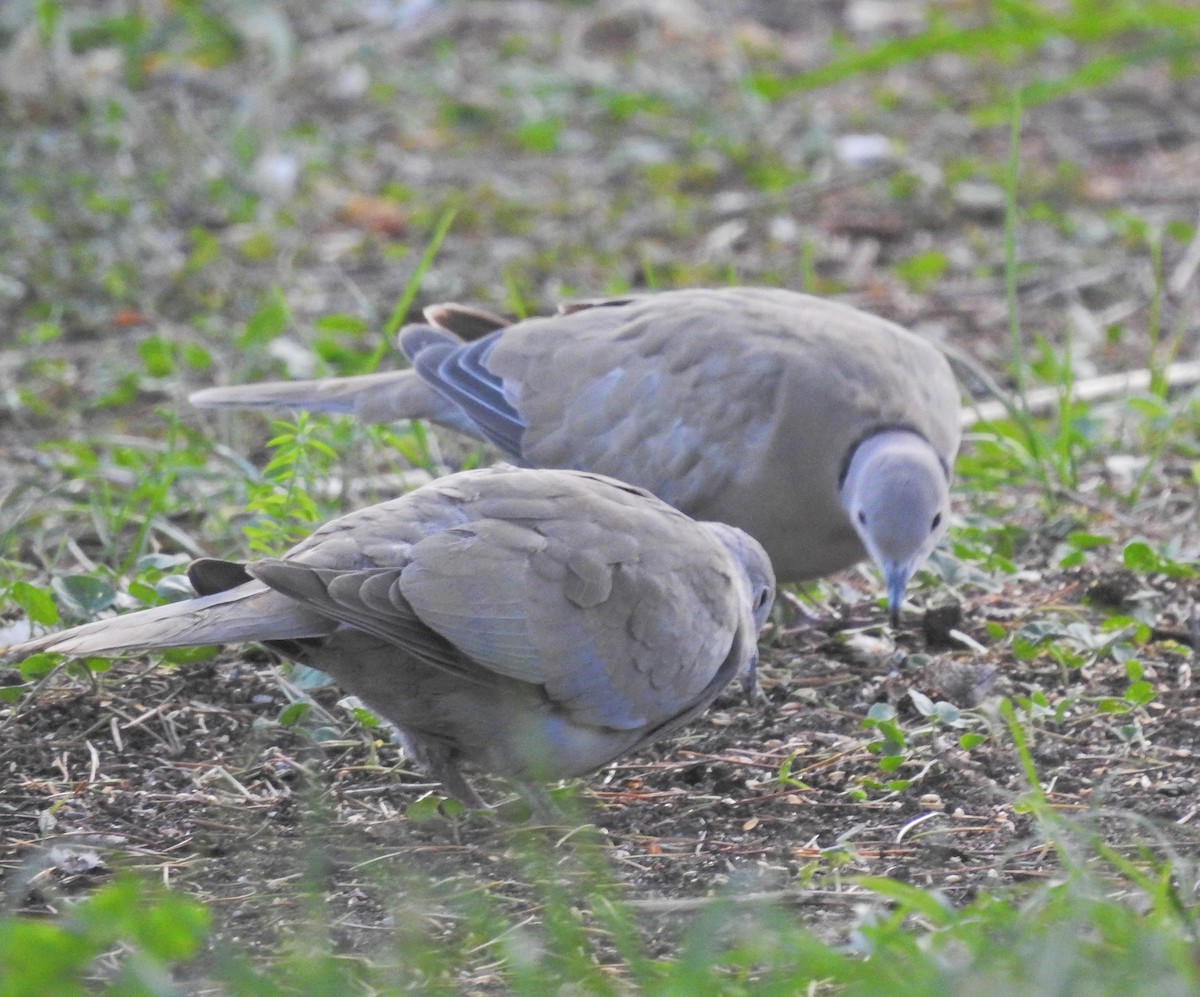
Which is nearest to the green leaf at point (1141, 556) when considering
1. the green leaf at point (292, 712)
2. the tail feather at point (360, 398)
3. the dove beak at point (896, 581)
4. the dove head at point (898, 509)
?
the dove head at point (898, 509)

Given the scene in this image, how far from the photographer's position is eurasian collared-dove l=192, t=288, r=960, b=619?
3980 mm

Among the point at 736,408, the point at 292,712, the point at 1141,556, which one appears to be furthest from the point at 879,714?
→ the point at 292,712

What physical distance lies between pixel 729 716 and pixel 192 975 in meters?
1.55

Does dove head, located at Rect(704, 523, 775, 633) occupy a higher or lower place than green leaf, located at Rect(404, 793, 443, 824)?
higher

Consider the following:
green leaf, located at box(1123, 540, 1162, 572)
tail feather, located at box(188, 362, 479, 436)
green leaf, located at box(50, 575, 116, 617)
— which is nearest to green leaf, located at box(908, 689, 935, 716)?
green leaf, located at box(1123, 540, 1162, 572)

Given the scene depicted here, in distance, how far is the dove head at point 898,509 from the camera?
3758 millimetres

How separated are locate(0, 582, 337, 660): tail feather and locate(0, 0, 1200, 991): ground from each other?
28cm

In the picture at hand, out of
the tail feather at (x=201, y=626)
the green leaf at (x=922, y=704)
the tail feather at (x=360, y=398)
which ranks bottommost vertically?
the green leaf at (x=922, y=704)

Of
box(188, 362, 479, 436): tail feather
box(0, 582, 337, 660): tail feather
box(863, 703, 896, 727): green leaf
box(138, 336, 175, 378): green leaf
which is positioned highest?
box(0, 582, 337, 660): tail feather

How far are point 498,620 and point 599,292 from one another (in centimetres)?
342

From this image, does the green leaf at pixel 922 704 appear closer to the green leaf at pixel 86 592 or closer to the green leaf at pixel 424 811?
the green leaf at pixel 424 811

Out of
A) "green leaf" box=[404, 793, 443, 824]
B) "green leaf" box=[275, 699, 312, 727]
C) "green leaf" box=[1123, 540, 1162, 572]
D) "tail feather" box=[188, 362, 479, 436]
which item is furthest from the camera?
"tail feather" box=[188, 362, 479, 436]

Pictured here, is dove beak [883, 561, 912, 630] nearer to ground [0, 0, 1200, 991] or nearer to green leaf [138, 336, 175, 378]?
ground [0, 0, 1200, 991]

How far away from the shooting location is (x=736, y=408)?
13.6ft
